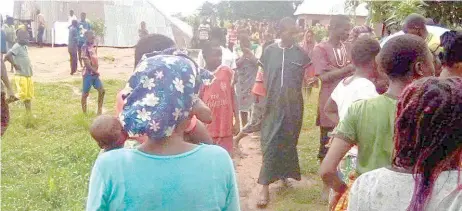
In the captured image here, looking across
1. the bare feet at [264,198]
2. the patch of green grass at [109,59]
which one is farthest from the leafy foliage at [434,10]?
the patch of green grass at [109,59]

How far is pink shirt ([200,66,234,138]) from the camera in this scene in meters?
4.65

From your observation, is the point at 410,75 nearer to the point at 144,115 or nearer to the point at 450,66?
the point at 450,66

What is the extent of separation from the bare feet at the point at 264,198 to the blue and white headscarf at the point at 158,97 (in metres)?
3.50

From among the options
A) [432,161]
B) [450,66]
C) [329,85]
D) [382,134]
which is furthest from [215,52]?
[432,161]

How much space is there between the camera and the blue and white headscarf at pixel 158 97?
186cm

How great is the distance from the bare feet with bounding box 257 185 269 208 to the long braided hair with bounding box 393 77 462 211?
3.65 m

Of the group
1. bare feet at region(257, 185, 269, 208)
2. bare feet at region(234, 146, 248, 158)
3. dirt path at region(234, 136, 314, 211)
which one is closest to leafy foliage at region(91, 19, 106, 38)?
dirt path at region(234, 136, 314, 211)

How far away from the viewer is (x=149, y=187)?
1.90 meters

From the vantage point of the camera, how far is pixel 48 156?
6.83 m

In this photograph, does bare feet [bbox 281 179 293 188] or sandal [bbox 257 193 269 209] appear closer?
sandal [bbox 257 193 269 209]

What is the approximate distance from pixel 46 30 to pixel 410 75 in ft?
69.9

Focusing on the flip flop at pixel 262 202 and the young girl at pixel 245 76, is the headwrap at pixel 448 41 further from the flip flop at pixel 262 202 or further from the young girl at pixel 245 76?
the young girl at pixel 245 76

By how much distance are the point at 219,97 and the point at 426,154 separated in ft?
10.1

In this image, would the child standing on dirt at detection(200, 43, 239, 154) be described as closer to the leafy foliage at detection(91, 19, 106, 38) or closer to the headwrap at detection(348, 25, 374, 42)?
the headwrap at detection(348, 25, 374, 42)
